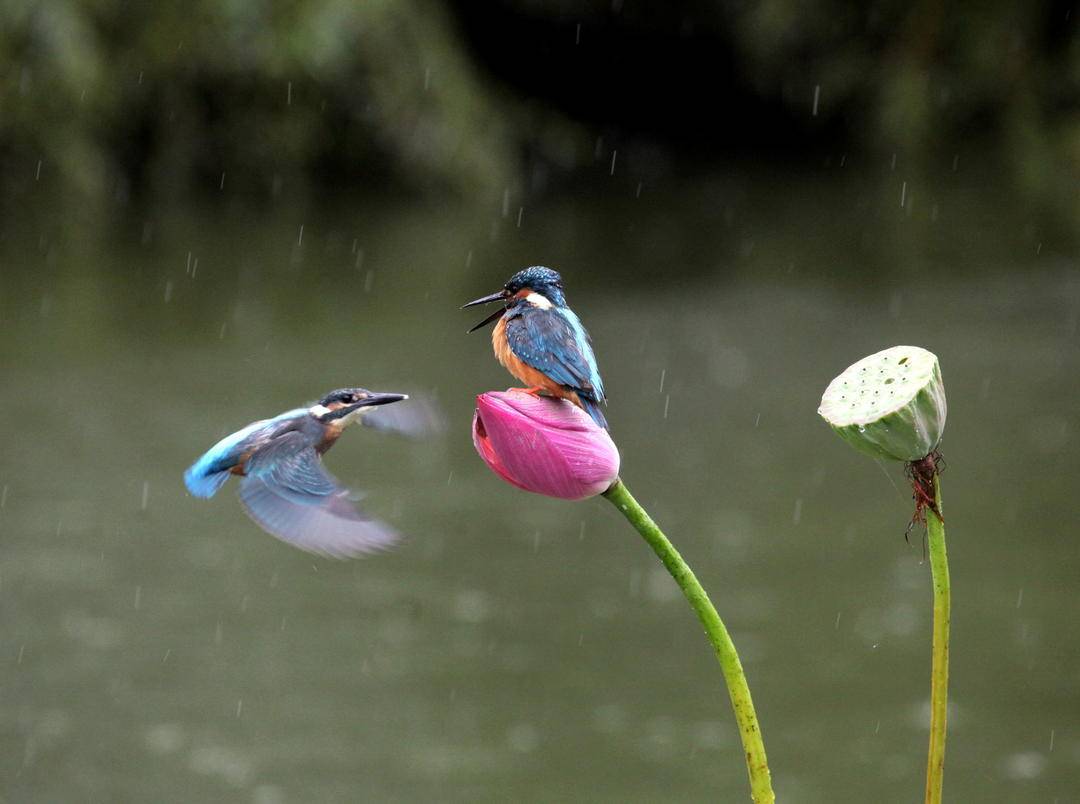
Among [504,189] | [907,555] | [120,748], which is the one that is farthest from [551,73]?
[120,748]

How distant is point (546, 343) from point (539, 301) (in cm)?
10

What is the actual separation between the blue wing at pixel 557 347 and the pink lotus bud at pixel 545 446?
0.55ft

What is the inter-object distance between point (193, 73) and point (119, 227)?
190 cm

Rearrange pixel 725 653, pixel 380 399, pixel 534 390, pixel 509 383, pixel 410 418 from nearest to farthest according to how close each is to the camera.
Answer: pixel 725 653 → pixel 534 390 → pixel 380 399 → pixel 410 418 → pixel 509 383

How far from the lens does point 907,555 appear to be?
6.81 meters

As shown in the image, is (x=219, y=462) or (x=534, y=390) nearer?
(x=534, y=390)

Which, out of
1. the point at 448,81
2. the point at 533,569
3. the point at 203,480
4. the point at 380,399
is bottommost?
the point at 533,569

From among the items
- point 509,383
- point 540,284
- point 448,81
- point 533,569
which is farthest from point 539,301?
point 448,81

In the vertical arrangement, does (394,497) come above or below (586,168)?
above

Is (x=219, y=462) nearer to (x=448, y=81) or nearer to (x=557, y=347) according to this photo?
(x=557, y=347)

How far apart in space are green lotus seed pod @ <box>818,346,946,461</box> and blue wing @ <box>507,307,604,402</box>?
31 centimetres

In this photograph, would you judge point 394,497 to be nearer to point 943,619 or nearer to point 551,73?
point 943,619

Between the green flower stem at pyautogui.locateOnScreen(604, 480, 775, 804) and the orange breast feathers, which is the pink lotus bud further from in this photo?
the orange breast feathers

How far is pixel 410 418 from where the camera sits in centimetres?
192
